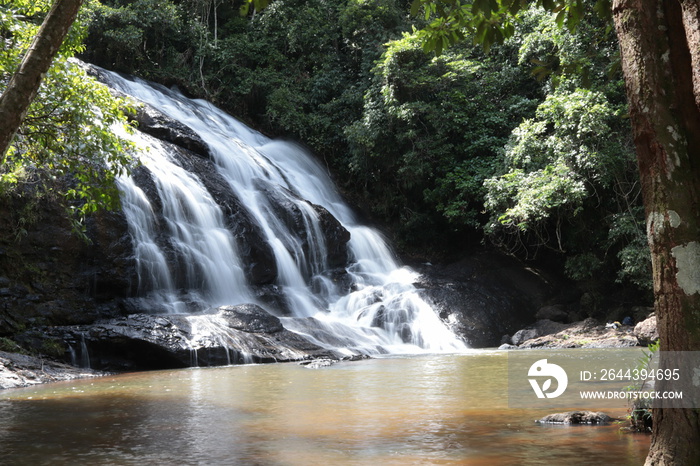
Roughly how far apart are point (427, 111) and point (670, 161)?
56.0 ft

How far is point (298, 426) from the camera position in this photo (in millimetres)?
5188

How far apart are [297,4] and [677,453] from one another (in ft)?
86.1

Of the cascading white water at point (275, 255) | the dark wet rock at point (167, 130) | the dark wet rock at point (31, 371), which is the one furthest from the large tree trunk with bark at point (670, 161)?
the dark wet rock at point (167, 130)

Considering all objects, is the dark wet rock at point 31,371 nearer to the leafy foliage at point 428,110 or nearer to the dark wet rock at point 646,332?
the leafy foliage at point 428,110

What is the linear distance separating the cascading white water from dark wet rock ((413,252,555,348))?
1.81 ft

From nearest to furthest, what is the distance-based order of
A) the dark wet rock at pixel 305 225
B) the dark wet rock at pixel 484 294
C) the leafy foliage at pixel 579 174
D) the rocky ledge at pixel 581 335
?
the rocky ledge at pixel 581 335 → the leafy foliage at pixel 579 174 → the dark wet rock at pixel 484 294 → the dark wet rock at pixel 305 225

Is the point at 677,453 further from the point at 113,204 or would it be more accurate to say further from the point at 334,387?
the point at 113,204

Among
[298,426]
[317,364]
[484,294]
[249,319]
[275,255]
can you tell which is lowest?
[298,426]

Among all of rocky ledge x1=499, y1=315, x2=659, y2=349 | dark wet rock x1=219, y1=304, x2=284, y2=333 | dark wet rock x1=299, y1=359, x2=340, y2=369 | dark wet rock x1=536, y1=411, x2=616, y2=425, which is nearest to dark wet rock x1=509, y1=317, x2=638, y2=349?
rocky ledge x1=499, y1=315, x2=659, y2=349

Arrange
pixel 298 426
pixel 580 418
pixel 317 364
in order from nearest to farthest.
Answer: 1. pixel 580 418
2. pixel 298 426
3. pixel 317 364

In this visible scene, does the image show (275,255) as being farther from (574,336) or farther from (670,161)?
(670,161)

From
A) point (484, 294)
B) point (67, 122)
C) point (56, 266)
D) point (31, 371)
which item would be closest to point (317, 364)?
point (31, 371)

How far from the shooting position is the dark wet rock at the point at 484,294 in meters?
15.9

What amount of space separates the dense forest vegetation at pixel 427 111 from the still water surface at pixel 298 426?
779 cm
